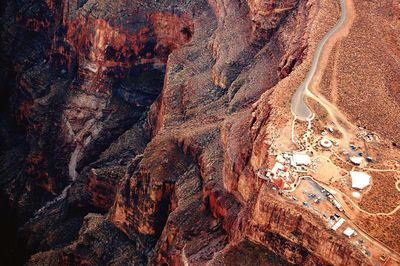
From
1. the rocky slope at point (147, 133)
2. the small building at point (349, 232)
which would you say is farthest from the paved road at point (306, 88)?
the small building at point (349, 232)

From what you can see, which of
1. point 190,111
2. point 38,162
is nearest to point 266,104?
point 190,111

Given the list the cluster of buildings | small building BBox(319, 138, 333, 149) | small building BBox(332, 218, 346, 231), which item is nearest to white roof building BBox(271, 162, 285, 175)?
the cluster of buildings

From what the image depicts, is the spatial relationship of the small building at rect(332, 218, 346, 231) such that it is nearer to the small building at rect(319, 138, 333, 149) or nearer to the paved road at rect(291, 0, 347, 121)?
the small building at rect(319, 138, 333, 149)

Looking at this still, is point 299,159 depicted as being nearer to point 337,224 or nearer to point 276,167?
point 276,167

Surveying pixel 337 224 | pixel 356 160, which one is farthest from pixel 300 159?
pixel 337 224

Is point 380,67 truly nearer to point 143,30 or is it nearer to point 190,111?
point 190,111
